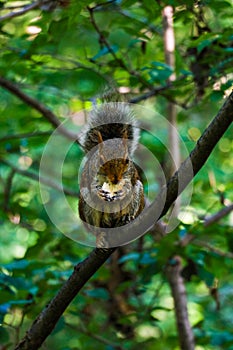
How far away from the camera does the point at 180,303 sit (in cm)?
268

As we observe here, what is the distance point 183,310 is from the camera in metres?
2.66

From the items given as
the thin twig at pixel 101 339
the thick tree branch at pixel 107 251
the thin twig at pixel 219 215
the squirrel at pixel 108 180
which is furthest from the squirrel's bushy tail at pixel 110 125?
the thin twig at pixel 101 339

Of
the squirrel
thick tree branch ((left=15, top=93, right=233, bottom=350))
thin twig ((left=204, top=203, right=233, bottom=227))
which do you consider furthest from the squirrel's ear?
A: thin twig ((left=204, top=203, right=233, bottom=227))

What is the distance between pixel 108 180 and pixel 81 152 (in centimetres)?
92

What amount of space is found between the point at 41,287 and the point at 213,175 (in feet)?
3.01

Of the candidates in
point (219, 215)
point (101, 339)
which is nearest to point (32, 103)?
point (219, 215)

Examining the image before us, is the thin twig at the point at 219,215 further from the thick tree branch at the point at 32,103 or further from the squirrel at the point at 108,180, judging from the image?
the squirrel at the point at 108,180

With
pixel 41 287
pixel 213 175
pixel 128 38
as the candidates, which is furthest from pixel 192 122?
pixel 41 287

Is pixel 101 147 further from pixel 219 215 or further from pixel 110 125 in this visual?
pixel 219 215

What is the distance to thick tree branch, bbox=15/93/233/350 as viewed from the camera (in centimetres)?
133

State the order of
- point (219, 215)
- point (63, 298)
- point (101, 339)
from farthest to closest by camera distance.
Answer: point (101, 339) → point (219, 215) → point (63, 298)

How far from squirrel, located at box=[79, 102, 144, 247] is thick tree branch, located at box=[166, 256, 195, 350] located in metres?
1.24

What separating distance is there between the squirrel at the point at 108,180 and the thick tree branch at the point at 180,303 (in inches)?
49.0

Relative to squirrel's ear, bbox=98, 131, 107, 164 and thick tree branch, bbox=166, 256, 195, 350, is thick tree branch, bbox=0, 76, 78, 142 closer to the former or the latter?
thick tree branch, bbox=166, 256, 195, 350
